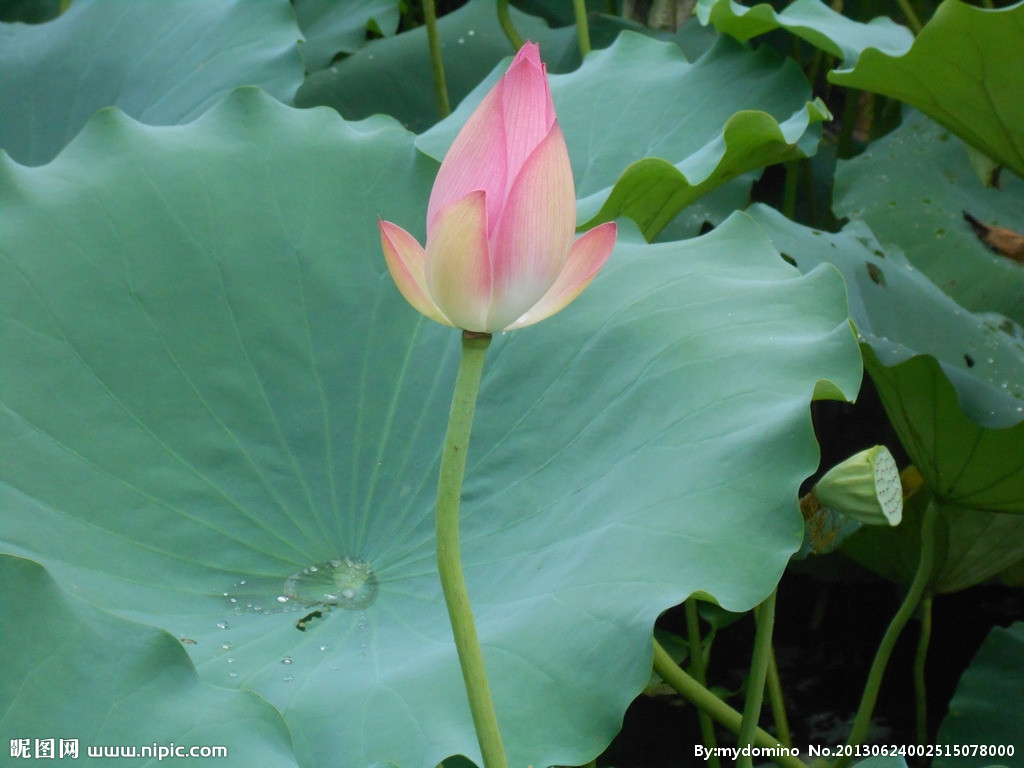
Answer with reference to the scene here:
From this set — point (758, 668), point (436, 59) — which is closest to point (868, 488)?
point (758, 668)

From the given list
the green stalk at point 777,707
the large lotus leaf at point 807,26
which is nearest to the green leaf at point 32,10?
the large lotus leaf at point 807,26

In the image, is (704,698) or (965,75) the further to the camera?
(965,75)

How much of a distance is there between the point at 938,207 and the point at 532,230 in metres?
1.47

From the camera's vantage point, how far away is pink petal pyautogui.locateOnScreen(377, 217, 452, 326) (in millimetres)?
494

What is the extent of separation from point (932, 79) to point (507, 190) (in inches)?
41.9

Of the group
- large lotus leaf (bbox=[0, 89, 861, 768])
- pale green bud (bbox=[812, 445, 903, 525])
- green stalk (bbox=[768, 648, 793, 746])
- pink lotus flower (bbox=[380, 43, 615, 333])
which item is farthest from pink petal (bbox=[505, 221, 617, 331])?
green stalk (bbox=[768, 648, 793, 746])

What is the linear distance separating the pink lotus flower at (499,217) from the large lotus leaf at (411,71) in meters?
1.56

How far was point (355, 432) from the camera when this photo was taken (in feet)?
3.33

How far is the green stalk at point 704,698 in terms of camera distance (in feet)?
3.22

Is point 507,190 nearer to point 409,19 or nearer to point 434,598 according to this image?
point 434,598

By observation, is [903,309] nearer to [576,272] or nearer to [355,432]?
[355,432]

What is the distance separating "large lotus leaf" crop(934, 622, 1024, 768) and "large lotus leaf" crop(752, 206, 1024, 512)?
0.24 metres

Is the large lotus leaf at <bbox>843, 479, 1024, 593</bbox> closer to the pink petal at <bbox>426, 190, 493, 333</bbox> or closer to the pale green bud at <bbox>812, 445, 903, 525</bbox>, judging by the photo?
the pale green bud at <bbox>812, 445, 903, 525</bbox>

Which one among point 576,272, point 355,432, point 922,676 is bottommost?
→ point 922,676
